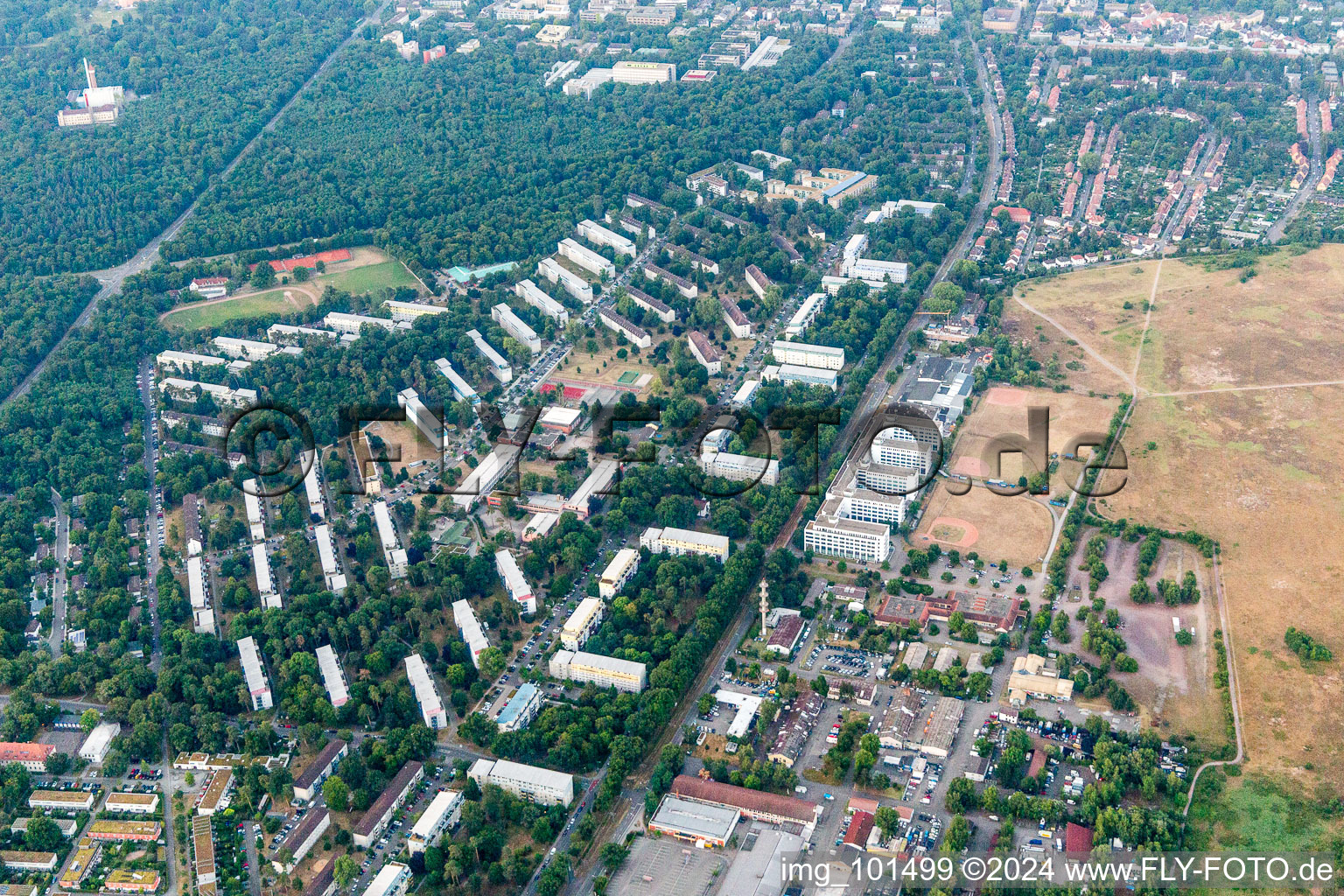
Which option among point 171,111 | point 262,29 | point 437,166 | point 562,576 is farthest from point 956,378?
point 262,29

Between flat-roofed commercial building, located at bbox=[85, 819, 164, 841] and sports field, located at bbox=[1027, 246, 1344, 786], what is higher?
flat-roofed commercial building, located at bbox=[85, 819, 164, 841]

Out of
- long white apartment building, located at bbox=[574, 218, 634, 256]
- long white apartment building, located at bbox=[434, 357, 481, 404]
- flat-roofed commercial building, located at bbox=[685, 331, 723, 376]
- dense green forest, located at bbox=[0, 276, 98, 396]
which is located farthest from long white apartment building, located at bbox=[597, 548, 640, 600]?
dense green forest, located at bbox=[0, 276, 98, 396]

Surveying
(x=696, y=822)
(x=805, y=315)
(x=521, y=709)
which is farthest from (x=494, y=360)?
(x=696, y=822)

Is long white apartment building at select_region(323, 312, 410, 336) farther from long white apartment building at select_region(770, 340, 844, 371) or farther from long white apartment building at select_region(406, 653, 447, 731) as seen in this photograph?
long white apartment building at select_region(406, 653, 447, 731)

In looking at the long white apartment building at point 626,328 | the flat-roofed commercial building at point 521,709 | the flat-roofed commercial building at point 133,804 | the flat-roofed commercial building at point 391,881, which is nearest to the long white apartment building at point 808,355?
the long white apartment building at point 626,328

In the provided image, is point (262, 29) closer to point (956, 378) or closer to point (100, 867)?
point (956, 378)

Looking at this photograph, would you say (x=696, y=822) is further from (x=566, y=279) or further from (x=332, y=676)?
(x=566, y=279)
